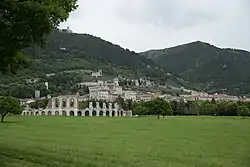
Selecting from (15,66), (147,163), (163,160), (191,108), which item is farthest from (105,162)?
(191,108)

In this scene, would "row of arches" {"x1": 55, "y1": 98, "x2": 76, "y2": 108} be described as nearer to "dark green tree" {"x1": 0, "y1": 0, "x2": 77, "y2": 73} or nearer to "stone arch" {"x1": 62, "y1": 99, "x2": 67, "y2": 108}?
"stone arch" {"x1": 62, "y1": 99, "x2": 67, "y2": 108}

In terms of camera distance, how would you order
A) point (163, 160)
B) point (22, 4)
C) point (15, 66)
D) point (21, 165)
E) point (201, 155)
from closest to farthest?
1. point (22, 4)
2. point (21, 165)
3. point (15, 66)
4. point (163, 160)
5. point (201, 155)

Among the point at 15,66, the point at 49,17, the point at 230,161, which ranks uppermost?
the point at 49,17

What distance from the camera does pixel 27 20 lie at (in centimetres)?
1633

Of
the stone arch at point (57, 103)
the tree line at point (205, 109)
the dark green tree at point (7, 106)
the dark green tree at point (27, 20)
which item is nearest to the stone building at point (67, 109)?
the stone arch at point (57, 103)

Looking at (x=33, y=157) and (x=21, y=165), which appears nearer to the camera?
(x=21, y=165)

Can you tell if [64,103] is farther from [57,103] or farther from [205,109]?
[205,109]

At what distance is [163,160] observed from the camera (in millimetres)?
22234

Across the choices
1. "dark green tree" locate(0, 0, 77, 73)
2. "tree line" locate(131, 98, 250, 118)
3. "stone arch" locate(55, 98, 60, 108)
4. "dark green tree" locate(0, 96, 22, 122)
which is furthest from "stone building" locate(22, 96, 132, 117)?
"dark green tree" locate(0, 0, 77, 73)

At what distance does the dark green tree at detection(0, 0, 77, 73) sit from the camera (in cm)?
1593

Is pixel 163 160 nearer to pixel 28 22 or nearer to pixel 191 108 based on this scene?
pixel 28 22

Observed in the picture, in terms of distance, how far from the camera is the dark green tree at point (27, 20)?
1593cm

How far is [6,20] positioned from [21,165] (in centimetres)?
538

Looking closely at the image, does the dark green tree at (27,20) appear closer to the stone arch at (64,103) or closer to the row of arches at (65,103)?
the row of arches at (65,103)
